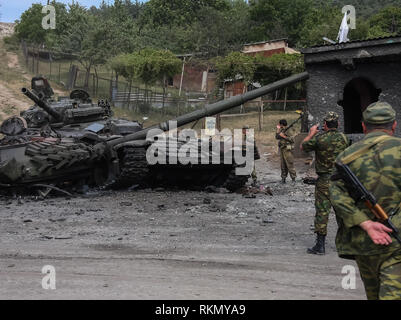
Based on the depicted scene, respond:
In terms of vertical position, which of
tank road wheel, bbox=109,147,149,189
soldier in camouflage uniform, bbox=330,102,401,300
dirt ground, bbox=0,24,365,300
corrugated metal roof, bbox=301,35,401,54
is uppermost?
corrugated metal roof, bbox=301,35,401,54

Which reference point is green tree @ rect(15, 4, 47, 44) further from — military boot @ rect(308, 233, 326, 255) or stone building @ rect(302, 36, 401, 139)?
military boot @ rect(308, 233, 326, 255)

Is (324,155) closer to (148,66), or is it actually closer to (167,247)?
(167,247)

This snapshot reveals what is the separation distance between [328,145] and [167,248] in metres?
2.30

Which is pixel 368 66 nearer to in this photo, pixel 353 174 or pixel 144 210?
pixel 144 210

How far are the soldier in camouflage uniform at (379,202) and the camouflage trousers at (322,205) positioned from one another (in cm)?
290

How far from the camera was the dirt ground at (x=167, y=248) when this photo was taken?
16.2 feet

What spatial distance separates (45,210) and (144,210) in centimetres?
168

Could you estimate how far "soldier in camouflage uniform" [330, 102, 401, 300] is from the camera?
11.0 ft

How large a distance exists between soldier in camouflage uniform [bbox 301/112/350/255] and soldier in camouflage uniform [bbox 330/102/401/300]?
281 centimetres

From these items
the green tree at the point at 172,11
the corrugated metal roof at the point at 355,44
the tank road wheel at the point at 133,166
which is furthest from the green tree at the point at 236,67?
the green tree at the point at 172,11

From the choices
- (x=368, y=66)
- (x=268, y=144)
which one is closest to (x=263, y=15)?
(x=268, y=144)

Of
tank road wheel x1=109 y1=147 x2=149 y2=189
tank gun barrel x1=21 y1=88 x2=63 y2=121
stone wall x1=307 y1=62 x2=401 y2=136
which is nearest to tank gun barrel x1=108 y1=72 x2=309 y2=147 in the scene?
tank road wheel x1=109 y1=147 x2=149 y2=189

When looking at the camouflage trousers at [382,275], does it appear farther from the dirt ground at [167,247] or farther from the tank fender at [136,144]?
the tank fender at [136,144]

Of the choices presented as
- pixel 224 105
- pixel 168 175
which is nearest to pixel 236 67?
pixel 168 175
